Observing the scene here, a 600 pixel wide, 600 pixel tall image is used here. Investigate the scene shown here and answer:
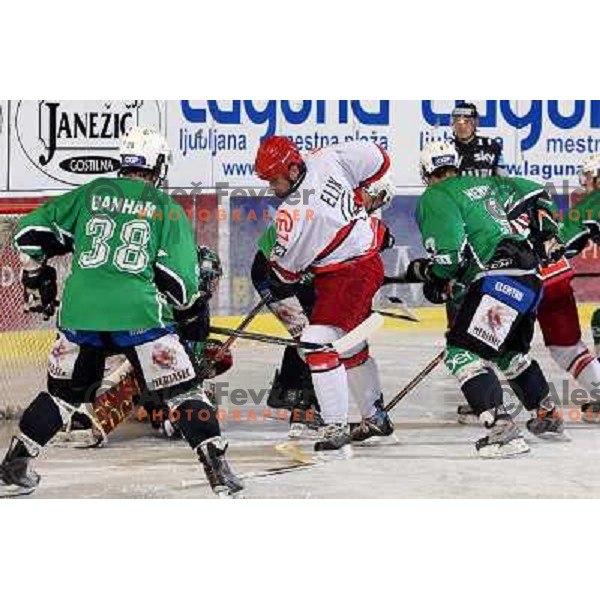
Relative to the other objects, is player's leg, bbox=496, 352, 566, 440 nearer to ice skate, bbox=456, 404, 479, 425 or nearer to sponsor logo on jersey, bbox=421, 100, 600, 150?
ice skate, bbox=456, 404, 479, 425

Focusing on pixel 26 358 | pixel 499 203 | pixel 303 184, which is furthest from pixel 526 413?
pixel 26 358

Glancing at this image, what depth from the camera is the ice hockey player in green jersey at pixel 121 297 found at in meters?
4.74

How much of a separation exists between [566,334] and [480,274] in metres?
0.77

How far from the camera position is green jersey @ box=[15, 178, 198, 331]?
472cm

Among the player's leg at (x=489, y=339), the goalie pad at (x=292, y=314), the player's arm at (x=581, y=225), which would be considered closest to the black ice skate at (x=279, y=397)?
the goalie pad at (x=292, y=314)

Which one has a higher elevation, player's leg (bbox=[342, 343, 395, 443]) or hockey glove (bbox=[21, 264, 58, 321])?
hockey glove (bbox=[21, 264, 58, 321])

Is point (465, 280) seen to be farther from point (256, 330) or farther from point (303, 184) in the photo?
point (256, 330)

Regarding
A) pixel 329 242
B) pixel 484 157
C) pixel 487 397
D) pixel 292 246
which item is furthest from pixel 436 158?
pixel 487 397

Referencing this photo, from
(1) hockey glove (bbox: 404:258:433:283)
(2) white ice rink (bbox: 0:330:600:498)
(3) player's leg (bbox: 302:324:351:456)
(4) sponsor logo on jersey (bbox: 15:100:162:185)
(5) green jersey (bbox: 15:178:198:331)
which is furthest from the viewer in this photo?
(4) sponsor logo on jersey (bbox: 15:100:162:185)

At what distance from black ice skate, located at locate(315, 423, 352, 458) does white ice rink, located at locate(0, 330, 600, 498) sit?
1.7 inches

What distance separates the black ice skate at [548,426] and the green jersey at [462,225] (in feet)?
2.03

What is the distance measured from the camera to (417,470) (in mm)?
5441

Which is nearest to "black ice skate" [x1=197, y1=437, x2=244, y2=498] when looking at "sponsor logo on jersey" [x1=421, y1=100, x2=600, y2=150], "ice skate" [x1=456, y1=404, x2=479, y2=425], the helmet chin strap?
the helmet chin strap

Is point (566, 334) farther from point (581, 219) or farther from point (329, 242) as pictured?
point (329, 242)
